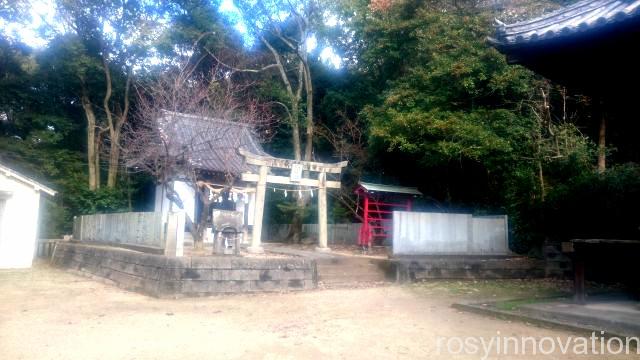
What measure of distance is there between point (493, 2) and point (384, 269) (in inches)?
422

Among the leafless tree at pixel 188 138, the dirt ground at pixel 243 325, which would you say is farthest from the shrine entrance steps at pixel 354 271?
the leafless tree at pixel 188 138

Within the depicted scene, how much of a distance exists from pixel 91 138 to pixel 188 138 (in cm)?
1071

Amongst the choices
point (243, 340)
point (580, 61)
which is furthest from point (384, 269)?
point (580, 61)

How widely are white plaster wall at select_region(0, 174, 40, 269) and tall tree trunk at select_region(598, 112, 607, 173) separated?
60.7 feet

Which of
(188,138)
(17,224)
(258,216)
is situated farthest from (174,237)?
(17,224)

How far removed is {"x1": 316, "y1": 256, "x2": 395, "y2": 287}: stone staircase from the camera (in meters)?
13.1

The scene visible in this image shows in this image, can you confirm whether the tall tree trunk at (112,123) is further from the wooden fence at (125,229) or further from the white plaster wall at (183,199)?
the white plaster wall at (183,199)

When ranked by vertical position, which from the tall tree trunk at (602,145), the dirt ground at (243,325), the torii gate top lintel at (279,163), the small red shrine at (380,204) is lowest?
the dirt ground at (243,325)

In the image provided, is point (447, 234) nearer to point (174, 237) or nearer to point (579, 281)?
point (579, 281)

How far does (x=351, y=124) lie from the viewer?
22.6m

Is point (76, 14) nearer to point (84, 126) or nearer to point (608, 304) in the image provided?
point (84, 126)

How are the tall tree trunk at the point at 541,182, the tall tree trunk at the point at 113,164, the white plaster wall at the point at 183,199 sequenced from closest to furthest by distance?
the tall tree trunk at the point at 541,182
the white plaster wall at the point at 183,199
the tall tree trunk at the point at 113,164

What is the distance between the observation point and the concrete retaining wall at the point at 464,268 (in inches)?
517

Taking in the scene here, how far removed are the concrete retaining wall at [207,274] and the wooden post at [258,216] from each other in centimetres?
→ 277
